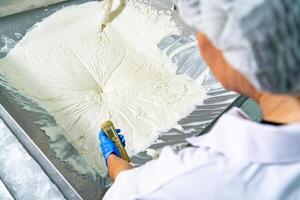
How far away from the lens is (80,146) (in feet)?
3.96

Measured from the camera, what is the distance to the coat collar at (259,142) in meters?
0.55

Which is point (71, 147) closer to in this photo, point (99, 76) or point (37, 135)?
point (37, 135)

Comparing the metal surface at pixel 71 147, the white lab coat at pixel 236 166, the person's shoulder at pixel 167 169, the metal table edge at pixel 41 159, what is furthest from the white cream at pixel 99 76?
the white lab coat at pixel 236 166

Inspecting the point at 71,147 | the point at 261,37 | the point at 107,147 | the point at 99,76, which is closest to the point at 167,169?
the point at 261,37

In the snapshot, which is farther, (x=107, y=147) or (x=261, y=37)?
(x=107, y=147)

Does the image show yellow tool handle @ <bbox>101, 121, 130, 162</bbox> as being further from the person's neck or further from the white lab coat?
the person's neck

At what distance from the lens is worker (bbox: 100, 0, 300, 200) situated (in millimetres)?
484

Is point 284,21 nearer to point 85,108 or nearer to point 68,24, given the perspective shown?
point 85,108

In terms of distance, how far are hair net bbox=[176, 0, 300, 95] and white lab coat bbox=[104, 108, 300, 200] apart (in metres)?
0.09

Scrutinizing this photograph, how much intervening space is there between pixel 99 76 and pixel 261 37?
1110mm

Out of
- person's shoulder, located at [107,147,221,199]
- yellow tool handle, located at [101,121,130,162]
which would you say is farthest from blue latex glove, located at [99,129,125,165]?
person's shoulder, located at [107,147,221,199]

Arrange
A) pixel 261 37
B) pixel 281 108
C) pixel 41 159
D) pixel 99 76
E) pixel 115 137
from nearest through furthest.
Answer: pixel 261 37, pixel 281 108, pixel 41 159, pixel 115 137, pixel 99 76

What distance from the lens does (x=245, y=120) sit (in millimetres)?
595

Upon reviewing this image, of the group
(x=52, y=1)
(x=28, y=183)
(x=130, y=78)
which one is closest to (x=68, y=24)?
(x=52, y=1)
